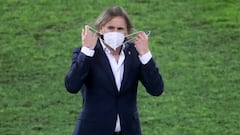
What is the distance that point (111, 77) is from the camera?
21.4 feet

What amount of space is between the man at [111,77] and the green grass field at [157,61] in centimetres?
301

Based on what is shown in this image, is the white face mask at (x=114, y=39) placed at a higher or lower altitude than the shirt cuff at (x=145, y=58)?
higher

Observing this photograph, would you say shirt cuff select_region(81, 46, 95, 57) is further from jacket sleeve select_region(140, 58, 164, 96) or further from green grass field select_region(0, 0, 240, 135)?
green grass field select_region(0, 0, 240, 135)

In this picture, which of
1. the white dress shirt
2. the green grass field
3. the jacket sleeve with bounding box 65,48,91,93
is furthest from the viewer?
the green grass field

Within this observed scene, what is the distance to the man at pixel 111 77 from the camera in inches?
256

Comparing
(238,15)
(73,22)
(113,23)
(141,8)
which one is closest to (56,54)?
(73,22)

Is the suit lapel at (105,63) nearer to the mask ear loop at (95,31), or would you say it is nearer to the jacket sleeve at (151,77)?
the mask ear loop at (95,31)

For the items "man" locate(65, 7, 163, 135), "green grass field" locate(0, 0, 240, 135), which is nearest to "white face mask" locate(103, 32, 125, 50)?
"man" locate(65, 7, 163, 135)

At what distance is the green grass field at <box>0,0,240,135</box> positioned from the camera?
9.88 meters

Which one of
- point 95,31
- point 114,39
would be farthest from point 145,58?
point 95,31

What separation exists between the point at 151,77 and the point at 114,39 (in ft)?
1.34

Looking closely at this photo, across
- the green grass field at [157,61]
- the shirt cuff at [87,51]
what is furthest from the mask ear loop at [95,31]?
the green grass field at [157,61]

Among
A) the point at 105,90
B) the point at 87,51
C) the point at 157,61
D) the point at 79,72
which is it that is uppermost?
the point at 157,61

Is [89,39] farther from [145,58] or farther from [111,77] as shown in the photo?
[145,58]
